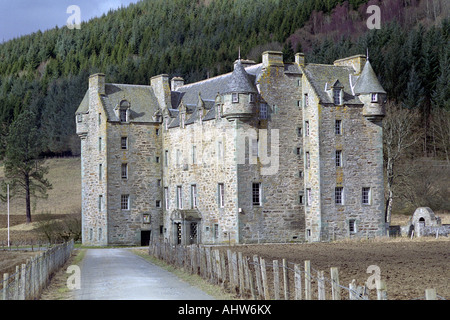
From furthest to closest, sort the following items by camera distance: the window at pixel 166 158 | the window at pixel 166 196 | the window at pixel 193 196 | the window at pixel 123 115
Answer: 1. the window at pixel 166 196
2. the window at pixel 166 158
3. the window at pixel 123 115
4. the window at pixel 193 196

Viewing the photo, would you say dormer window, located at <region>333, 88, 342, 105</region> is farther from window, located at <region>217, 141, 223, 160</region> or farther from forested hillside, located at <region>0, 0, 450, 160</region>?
forested hillside, located at <region>0, 0, 450, 160</region>

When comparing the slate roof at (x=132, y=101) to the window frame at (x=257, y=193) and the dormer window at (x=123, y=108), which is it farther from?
the window frame at (x=257, y=193)

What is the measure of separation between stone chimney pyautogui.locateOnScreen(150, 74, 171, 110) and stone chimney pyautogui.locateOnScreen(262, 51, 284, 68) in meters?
12.9

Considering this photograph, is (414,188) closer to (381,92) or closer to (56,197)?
(381,92)

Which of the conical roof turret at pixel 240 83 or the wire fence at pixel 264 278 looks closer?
the wire fence at pixel 264 278

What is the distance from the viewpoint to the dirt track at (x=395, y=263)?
26.0m

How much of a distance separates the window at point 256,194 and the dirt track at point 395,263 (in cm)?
975

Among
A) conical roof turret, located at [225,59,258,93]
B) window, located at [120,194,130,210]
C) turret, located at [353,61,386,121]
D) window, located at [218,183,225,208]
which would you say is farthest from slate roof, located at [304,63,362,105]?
window, located at [120,194,130,210]

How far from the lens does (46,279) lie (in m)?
28.9

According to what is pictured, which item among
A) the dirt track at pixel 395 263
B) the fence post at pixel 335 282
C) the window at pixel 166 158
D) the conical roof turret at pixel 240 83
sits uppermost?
the conical roof turret at pixel 240 83

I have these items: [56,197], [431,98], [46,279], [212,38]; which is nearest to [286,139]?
[46,279]

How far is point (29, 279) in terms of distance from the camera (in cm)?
2350

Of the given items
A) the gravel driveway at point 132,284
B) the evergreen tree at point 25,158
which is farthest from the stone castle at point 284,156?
the evergreen tree at point 25,158

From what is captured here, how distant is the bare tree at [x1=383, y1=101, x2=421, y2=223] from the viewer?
225ft
